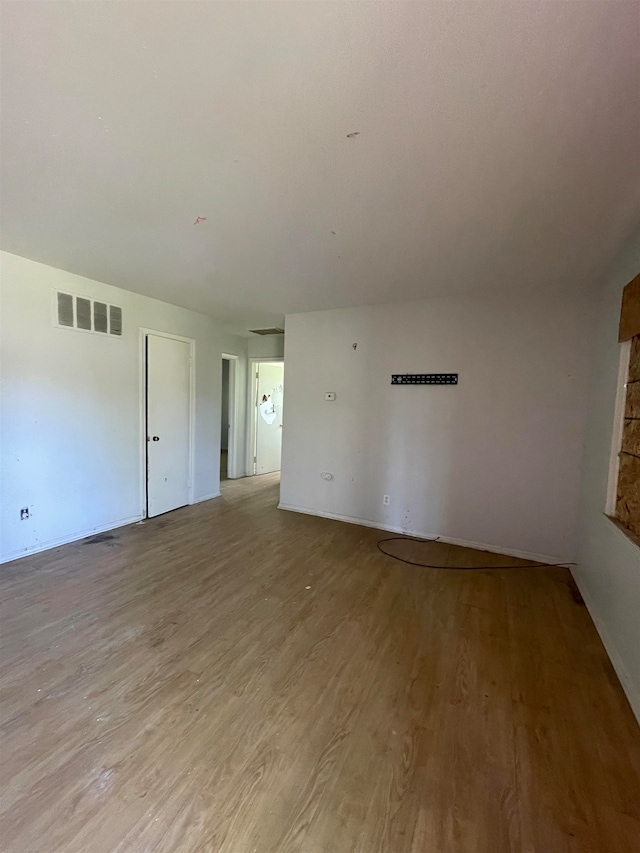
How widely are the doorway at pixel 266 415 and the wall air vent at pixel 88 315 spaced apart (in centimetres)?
270

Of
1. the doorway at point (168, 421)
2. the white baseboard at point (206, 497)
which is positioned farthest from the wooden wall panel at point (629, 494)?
the white baseboard at point (206, 497)

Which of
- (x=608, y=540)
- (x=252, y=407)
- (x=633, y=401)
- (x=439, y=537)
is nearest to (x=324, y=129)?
(x=633, y=401)

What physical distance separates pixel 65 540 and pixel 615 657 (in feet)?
14.7

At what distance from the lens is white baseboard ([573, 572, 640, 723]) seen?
1.76m

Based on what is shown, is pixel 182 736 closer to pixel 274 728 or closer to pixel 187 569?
pixel 274 728

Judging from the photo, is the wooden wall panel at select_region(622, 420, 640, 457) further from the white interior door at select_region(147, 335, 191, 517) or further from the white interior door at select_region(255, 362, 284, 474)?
the white interior door at select_region(255, 362, 284, 474)

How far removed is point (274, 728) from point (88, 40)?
273 cm

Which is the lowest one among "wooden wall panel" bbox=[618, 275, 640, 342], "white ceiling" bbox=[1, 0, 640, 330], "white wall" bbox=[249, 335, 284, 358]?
"wooden wall panel" bbox=[618, 275, 640, 342]

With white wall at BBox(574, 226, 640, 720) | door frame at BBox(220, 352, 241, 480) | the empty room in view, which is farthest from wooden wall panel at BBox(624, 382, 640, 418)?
door frame at BBox(220, 352, 241, 480)

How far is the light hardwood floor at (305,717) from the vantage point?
4.09 ft

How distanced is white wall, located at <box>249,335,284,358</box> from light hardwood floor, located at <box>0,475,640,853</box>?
391 centimetres

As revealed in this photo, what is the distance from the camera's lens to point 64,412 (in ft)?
11.3

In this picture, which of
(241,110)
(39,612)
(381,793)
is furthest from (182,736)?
(241,110)

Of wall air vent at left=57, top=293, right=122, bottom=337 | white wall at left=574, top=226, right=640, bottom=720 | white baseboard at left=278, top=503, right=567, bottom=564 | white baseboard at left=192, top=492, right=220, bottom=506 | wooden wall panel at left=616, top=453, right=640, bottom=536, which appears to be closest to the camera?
white wall at left=574, top=226, right=640, bottom=720
